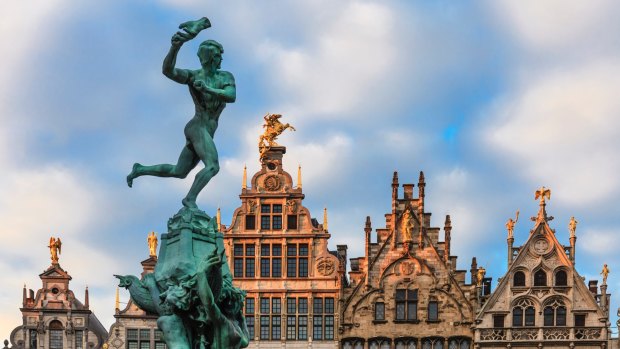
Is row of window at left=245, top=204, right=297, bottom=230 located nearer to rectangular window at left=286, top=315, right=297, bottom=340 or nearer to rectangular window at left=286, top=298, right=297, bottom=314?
rectangular window at left=286, top=298, right=297, bottom=314

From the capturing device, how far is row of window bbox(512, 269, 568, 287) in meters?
57.4

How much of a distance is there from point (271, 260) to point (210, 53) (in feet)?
114

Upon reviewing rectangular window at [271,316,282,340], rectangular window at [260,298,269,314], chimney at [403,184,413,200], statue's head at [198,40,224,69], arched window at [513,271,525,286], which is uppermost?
chimney at [403,184,413,200]

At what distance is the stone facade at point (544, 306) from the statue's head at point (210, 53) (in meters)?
34.9

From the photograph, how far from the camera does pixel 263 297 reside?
2301 inches

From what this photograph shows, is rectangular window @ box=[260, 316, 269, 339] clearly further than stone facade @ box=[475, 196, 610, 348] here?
Yes

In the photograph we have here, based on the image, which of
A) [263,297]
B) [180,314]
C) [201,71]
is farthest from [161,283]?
[263,297]

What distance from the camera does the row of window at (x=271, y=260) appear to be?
58.8m

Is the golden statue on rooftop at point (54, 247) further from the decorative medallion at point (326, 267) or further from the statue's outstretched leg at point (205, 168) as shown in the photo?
the statue's outstretched leg at point (205, 168)

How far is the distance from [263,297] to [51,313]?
9736 mm

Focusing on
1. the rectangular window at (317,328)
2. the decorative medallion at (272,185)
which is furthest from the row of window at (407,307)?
the decorative medallion at (272,185)

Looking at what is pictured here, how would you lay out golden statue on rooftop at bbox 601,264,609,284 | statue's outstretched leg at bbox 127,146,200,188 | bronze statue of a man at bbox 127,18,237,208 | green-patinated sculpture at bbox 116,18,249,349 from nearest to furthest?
green-patinated sculpture at bbox 116,18,249,349, bronze statue of a man at bbox 127,18,237,208, statue's outstretched leg at bbox 127,146,200,188, golden statue on rooftop at bbox 601,264,609,284

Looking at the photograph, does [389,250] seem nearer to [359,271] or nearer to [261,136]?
[359,271]

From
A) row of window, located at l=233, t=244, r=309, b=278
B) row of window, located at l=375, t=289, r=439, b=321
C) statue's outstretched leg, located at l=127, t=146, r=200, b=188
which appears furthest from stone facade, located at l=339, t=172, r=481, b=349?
statue's outstretched leg, located at l=127, t=146, r=200, b=188
